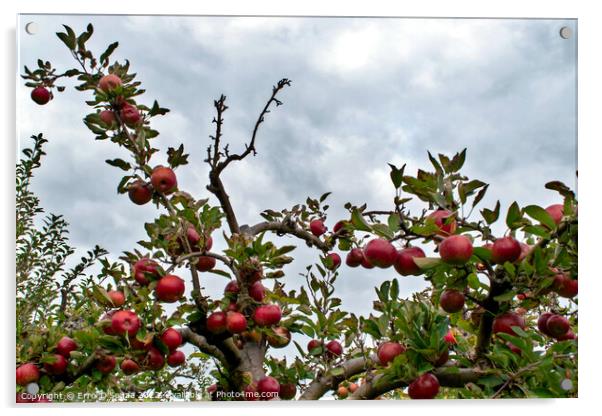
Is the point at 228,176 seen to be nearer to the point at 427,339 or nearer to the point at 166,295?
the point at 166,295

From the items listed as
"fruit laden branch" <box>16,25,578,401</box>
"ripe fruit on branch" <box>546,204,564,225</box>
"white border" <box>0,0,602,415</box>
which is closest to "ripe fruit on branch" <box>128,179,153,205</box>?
"fruit laden branch" <box>16,25,578,401</box>

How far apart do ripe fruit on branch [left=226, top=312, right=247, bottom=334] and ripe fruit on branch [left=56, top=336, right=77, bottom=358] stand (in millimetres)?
539

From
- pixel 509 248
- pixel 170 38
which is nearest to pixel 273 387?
pixel 509 248

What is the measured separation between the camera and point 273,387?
82.0 inches

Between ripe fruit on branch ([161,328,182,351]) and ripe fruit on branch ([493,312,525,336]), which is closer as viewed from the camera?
ripe fruit on branch ([493,312,525,336])

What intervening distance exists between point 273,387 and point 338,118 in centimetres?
98

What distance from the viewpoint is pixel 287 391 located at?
2250mm

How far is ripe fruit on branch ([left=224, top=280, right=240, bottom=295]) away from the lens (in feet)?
6.75

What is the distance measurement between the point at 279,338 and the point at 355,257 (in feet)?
1.52

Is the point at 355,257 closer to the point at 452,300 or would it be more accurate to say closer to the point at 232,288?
the point at 232,288

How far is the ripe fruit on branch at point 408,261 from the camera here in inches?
63.5

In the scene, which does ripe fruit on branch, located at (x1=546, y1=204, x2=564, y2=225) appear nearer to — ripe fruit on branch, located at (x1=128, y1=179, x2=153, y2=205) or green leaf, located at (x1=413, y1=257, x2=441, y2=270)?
green leaf, located at (x1=413, y1=257, x2=441, y2=270)

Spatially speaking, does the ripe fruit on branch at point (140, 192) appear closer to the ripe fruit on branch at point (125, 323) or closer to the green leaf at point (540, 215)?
the ripe fruit on branch at point (125, 323)

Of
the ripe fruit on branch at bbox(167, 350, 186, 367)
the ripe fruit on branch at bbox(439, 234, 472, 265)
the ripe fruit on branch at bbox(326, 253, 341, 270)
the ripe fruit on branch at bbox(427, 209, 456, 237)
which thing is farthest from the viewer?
the ripe fruit on branch at bbox(326, 253, 341, 270)
